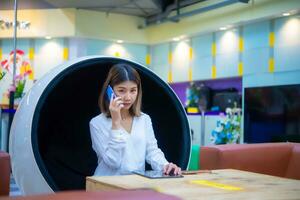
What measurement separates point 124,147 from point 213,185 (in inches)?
25.4

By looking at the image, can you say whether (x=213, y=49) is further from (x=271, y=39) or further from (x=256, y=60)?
(x=271, y=39)

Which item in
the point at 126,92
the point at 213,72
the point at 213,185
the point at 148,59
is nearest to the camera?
the point at 213,185

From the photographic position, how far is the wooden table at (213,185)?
1.14 metres

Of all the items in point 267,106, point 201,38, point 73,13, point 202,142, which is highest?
point 73,13

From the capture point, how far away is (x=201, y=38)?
8109 millimetres

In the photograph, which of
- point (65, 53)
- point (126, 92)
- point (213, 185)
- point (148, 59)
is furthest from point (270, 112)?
point (213, 185)

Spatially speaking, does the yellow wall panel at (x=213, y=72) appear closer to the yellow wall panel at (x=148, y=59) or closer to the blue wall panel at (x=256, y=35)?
the blue wall panel at (x=256, y=35)

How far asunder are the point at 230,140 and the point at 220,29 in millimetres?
3714

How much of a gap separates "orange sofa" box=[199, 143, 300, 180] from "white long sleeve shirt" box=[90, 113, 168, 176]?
1.28 feet

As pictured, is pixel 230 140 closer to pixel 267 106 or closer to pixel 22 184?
Answer: pixel 267 106

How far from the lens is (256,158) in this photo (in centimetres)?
240

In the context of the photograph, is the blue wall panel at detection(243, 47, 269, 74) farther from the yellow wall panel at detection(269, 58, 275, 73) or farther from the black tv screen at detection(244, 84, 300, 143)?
the black tv screen at detection(244, 84, 300, 143)

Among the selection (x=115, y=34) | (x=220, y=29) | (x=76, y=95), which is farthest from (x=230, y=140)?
(x=115, y=34)

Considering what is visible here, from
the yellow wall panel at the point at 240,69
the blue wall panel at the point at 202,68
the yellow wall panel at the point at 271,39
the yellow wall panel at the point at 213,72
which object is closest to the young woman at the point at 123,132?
the yellow wall panel at the point at 271,39
